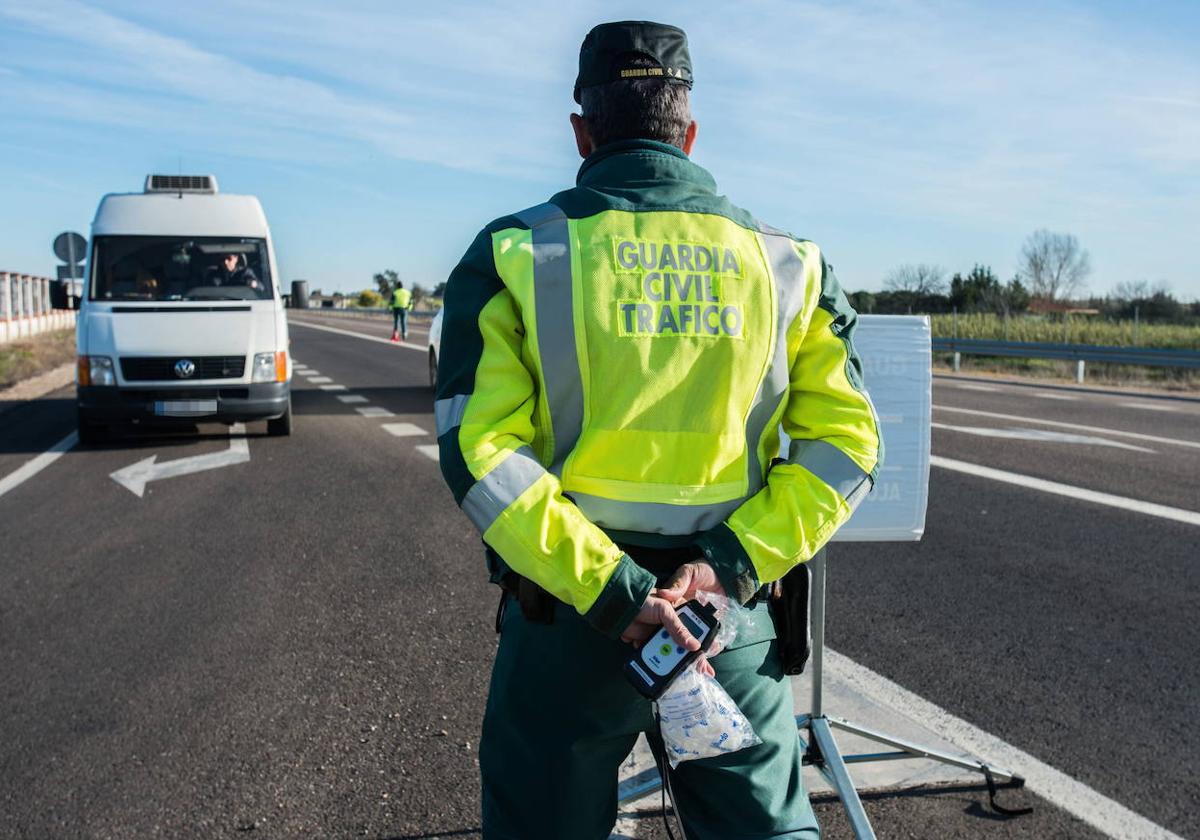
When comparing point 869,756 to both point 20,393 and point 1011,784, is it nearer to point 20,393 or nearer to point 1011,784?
point 1011,784

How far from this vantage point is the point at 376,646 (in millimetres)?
5137

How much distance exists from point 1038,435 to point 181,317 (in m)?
9.34

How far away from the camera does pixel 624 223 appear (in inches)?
79.7

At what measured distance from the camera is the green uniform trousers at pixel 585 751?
201 centimetres

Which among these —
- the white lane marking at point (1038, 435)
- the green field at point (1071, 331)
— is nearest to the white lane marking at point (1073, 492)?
the white lane marking at point (1038, 435)

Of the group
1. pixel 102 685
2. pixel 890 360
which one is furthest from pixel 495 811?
pixel 102 685

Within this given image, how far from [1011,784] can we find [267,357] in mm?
9570

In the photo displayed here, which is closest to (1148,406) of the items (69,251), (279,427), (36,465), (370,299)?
(279,427)

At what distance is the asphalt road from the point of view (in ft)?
11.7

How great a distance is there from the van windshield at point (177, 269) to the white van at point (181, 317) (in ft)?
0.04

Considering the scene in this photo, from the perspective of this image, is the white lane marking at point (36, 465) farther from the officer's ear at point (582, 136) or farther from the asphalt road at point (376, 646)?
the officer's ear at point (582, 136)

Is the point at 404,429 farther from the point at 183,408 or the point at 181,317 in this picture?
the point at 181,317

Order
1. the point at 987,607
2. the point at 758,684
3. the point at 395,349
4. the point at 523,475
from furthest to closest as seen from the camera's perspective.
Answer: the point at 395,349
the point at 987,607
the point at 758,684
the point at 523,475

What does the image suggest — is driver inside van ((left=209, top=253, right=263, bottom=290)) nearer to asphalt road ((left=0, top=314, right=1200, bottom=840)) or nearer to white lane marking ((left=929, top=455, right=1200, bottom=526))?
asphalt road ((left=0, top=314, right=1200, bottom=840))
